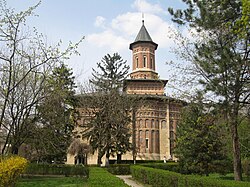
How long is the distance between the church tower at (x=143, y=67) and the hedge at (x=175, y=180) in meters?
27.3

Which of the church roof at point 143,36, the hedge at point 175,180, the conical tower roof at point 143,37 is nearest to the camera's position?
the hedge at point 175,180

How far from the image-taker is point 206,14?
31.6 feet

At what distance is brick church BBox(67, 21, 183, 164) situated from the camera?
4409 centimetres

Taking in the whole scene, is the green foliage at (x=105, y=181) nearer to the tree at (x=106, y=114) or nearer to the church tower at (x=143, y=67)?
the tree at (x=106, y=114)

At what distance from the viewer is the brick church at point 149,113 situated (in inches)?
1736

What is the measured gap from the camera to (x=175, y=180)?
12.2 meters

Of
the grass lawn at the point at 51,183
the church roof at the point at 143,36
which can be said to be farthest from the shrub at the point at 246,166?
the church roof at the point at 143,36

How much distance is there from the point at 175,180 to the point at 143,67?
122ft

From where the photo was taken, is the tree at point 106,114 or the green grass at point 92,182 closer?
the green grass at point 92,182

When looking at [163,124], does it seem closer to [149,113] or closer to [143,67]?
[149,113]

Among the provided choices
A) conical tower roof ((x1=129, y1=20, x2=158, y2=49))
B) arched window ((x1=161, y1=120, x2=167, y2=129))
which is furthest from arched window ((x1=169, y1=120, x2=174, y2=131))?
conical tower roof ((x1=129, y1=20, x2=158, y2=49))

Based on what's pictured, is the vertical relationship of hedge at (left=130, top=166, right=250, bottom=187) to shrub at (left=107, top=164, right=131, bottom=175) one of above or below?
above

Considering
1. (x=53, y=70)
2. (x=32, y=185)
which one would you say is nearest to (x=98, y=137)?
(x=32, y=185)

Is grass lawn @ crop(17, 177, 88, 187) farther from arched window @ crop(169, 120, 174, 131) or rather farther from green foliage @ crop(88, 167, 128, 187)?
arched window @ crop(169, 120, 174, 131)
